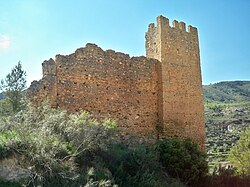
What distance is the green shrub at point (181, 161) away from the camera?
11820mm

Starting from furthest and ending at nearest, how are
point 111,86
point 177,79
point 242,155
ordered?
1. point 242,155
2. point 177,79
3. point 111,86

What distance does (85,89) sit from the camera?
1241cm

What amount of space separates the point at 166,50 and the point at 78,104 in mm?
4645

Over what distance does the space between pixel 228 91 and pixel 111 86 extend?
6049 centimetres

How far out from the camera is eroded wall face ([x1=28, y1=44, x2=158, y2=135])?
12.1 meters

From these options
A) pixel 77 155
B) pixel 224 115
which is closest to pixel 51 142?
pixel 77 155

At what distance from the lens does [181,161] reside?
11859 mm

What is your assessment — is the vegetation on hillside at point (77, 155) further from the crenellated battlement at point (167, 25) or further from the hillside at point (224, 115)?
the hillside at point (224, 115)

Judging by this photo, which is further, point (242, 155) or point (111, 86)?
point (242, 155)

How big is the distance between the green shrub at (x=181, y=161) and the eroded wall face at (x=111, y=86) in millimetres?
1608

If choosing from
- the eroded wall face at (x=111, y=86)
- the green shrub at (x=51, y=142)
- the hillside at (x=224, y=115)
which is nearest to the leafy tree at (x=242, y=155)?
the hillside at (x=224, y=115)

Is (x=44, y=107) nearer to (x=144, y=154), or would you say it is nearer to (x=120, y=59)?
(x=144, y=154)

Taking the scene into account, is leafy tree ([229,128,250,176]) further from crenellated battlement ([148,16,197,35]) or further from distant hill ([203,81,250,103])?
distant hill ([203,81,250,103])

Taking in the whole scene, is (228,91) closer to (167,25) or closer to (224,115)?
(224,115)
